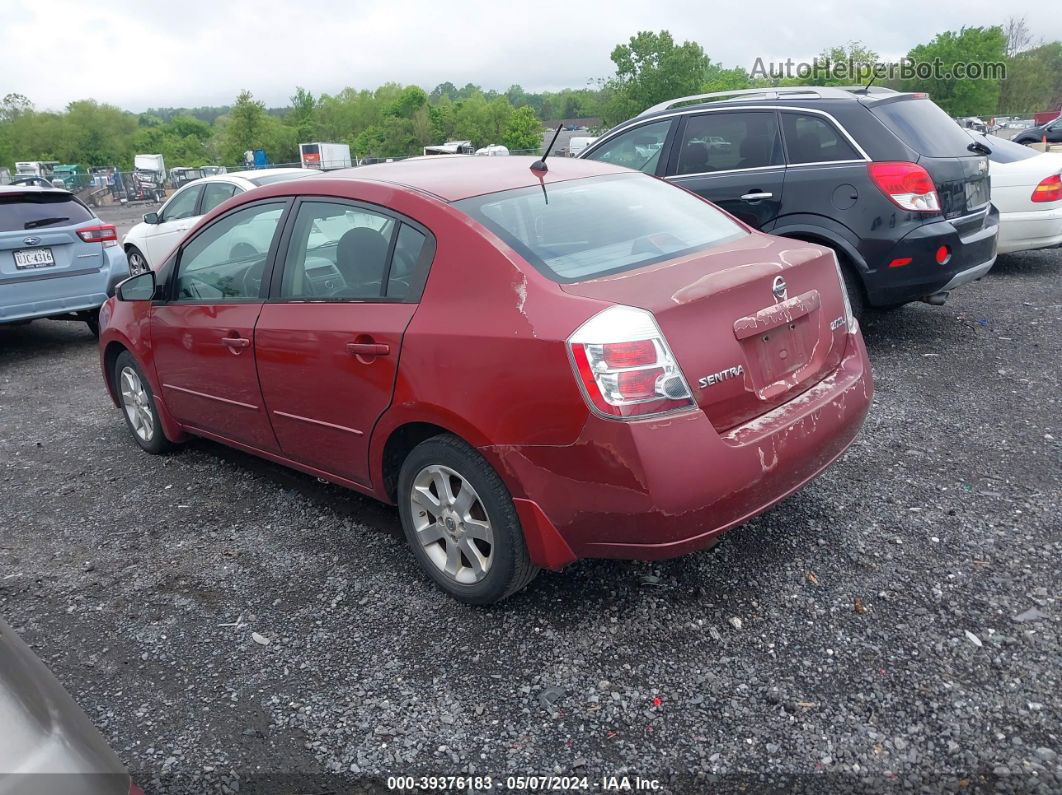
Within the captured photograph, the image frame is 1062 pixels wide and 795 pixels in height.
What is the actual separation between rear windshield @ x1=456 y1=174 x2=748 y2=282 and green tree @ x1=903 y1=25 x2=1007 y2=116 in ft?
269

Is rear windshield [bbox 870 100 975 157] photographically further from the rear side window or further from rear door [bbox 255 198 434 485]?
rear door [bbox 255 198 434 485]

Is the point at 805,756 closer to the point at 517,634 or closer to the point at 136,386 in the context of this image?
the point at 517,634

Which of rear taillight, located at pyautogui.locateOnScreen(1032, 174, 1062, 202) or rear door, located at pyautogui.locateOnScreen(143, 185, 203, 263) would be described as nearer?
rear taillight, located at pyautogui.locateOnScreen(1032, 174, 1062, 202)

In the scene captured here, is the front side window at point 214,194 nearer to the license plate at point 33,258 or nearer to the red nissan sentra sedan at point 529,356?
the license plate at point 33,258

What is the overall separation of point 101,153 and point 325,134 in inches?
1252

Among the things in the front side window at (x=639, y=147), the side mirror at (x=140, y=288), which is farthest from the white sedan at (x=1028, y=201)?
the side mirror at (x=140, y=288)

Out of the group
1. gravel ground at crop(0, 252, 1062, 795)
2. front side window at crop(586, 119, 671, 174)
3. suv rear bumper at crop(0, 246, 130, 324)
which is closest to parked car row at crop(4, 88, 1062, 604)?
gravel ground at crop(0, 252, 1062, 795)

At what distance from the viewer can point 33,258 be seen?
7.76 meters

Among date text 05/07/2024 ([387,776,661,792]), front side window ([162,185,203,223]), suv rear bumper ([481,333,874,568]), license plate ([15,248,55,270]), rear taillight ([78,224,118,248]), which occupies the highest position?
front side window ([162,185,203,223])

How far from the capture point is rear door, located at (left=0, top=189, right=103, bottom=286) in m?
7.61

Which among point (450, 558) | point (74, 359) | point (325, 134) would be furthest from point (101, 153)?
point (450, 558)

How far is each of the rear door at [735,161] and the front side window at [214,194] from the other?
5431 millimetres

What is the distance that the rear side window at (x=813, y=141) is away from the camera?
230 inches

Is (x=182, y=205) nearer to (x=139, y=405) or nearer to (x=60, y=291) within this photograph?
(x=60, y=291)
